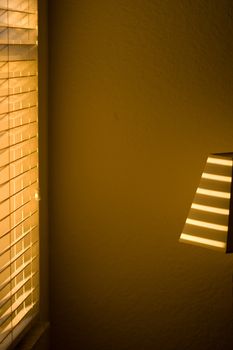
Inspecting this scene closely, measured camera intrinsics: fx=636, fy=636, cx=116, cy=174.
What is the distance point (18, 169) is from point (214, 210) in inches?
25.8

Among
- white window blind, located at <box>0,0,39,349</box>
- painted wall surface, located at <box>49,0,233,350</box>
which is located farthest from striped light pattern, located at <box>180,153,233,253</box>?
white window blind, located at <box>0,0,39,349</box>

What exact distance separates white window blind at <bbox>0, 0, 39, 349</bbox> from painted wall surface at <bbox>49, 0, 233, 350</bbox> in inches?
8.0

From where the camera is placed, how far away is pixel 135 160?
233cm

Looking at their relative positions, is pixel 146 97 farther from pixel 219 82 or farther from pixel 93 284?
pixel 93 284

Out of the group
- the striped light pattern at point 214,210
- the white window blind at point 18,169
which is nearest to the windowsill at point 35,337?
the white window blind at point 18,169

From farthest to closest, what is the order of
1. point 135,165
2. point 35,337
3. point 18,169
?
point 135,165 → point 35,337 → point 18,169

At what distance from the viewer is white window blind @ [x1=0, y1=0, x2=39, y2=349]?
6.31 feet

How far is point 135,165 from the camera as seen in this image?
7.66ft

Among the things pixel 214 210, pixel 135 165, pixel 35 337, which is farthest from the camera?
pixel 135 165

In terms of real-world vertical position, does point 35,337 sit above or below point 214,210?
below

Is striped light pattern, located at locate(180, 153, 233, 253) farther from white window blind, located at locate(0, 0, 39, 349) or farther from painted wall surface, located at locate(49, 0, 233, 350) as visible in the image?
white window blind, located at locate(0, 0, 39, 349)

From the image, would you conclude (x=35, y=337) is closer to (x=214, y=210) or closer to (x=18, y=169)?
(x=18, y=169)

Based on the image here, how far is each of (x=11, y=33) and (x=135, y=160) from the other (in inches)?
26.9

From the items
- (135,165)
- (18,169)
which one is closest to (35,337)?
(18,169)
